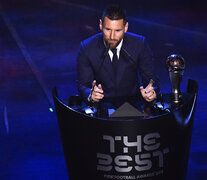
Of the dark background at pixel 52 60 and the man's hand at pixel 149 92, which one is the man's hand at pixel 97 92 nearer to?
the man's hand at pixel 149 92

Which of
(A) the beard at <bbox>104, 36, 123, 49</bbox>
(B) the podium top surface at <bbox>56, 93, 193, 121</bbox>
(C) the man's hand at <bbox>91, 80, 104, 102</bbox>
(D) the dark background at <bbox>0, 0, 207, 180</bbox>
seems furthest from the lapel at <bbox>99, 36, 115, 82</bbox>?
(D) the dark background at <bbox>0, 0, 207, 180</bbox>

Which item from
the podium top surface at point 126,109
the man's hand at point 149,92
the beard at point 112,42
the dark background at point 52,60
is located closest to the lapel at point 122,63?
the beard at point 112,42

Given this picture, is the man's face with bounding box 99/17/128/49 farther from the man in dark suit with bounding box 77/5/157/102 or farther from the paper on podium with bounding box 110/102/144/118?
the paper on podium with bounding box 110/102/144/118

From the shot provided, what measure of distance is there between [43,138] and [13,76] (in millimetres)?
2305

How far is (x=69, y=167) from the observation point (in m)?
3.17

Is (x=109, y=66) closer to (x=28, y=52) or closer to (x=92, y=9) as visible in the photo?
(x=28, y=52)

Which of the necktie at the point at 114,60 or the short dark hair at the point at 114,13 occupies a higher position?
the short dark hair at the point at 114,13

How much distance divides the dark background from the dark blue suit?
0.93 m

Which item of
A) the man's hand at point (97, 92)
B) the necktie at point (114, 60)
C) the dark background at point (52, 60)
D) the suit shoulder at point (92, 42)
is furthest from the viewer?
the dark background at point (52, 60)

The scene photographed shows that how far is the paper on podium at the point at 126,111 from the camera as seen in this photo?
Answer: 9.34ft

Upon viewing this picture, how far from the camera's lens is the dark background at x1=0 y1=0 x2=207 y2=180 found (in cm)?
425

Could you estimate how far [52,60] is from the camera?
23.5 feet

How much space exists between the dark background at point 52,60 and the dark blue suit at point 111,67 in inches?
36.6

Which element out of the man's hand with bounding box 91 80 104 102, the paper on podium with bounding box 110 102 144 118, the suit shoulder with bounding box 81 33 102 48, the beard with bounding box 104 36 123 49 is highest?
the beard with bounding box 104 36 123 49
